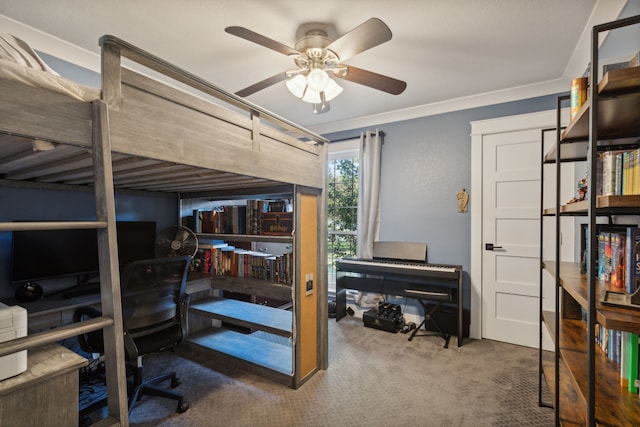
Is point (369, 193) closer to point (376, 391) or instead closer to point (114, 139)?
point (376, 391)

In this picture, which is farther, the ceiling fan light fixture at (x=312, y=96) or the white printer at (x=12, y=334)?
the ceiling fan light fixture at (x=312, y=96)

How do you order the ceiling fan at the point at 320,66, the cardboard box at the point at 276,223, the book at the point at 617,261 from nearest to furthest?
the book at the point at 617,261, the ceiling fan at the point at 320,66, the cardboard box at the point at 276,223

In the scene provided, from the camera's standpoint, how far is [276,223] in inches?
100

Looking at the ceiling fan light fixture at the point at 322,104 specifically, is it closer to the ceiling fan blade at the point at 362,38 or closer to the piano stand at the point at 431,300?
the ceiling fan blade at the point at 362,38

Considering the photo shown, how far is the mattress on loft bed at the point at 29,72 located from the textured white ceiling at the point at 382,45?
112 cm

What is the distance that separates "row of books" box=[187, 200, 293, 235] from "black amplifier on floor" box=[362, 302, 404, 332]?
1.70m

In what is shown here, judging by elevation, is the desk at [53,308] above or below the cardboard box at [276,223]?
below

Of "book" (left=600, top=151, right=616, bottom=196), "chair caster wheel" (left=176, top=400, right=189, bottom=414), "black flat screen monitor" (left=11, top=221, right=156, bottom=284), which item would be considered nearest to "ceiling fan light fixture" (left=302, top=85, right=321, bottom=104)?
"book" (left=600, top=151, right=616, bottom=196)

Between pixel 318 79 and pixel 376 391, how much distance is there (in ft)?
7.46

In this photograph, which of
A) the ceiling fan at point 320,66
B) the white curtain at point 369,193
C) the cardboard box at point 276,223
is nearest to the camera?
the ceiling fan at point 320,66

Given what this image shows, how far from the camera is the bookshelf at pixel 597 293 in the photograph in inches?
32.4

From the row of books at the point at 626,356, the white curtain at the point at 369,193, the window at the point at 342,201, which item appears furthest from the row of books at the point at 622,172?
the window at the point at 342,201

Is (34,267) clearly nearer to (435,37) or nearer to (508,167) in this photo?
(435,37)

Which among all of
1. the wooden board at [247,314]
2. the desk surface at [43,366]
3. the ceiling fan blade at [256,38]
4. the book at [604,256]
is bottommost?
the wooden board at [247,314]
